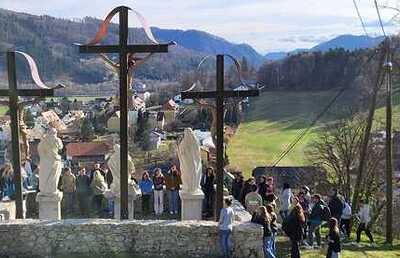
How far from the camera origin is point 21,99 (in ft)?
40.0

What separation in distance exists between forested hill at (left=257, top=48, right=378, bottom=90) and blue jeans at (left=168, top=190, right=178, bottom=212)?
7623cm

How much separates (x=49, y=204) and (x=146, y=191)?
104 inches

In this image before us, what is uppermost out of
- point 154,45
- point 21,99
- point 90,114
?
point 154,45

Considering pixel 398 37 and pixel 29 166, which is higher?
pixel 398 37

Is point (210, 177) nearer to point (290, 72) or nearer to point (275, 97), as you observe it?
point (275, 97)

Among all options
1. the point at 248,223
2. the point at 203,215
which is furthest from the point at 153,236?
the point at 203,215

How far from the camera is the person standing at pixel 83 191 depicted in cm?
1431

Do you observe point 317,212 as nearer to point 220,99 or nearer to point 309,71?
point 220,99

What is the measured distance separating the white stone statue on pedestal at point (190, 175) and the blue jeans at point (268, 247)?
2305mm

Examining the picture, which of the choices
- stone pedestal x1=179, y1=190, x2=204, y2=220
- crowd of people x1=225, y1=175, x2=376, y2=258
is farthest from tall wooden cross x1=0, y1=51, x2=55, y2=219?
crowd of people x1=225, y1=175, x2=376, y2=258

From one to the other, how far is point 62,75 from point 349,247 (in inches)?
5306

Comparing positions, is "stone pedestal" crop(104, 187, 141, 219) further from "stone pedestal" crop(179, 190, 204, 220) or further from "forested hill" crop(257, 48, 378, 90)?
"forested hill" crop(257, 48, 378, 90)

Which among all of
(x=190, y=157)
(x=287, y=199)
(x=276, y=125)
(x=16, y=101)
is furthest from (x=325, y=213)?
(x=276, y=125)

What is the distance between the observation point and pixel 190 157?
12766 mm
